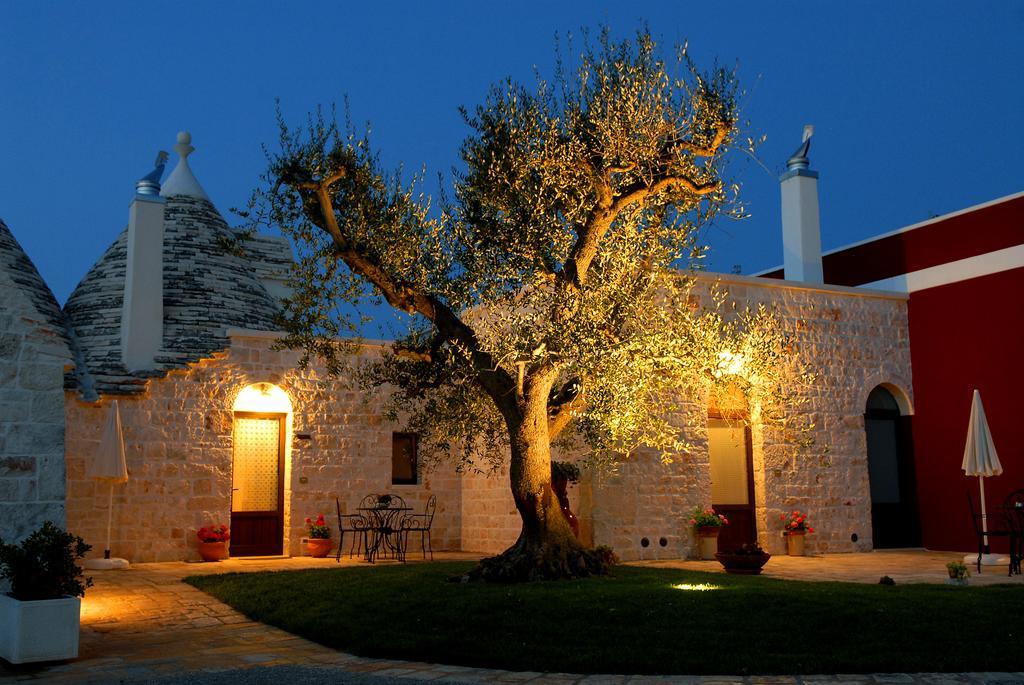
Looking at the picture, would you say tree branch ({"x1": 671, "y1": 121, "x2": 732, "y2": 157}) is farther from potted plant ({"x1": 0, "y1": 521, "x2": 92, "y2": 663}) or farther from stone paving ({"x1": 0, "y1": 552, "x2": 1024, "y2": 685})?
potted plant ({"x1": 0, "y1": 521, "x2": 92, "y2": 663})

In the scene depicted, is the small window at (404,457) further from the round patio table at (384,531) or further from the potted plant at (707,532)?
the potted plant at (707,532)

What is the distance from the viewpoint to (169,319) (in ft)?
47.8

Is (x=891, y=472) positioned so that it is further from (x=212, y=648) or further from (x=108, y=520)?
(x=108, y=520)

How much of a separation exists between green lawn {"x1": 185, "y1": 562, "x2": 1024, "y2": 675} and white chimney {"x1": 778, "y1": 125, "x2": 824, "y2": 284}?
7.91 meters

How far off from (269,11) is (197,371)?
119 meters

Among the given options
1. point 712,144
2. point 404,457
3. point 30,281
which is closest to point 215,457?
point 404,457

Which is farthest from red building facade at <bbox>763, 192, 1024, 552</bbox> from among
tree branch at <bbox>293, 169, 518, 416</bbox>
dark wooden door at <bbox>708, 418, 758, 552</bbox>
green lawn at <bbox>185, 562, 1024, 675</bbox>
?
tree branch at <bbox>293, 169, 518, 416</bbox>

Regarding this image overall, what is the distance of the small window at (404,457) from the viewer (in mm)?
15242

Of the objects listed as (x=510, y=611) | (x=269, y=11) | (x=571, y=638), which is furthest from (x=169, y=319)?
(x=269, y=11)

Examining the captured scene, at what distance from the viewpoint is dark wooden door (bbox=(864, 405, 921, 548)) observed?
14.7 metres

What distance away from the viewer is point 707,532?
41.3ft

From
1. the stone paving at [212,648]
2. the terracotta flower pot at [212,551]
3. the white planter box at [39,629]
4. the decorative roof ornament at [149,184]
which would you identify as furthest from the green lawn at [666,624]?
the decorative roof ornament at [149,184]

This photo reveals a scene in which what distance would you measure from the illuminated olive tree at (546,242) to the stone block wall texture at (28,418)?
2.62 metres

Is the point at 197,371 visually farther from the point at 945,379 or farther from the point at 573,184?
the point at 945,379
